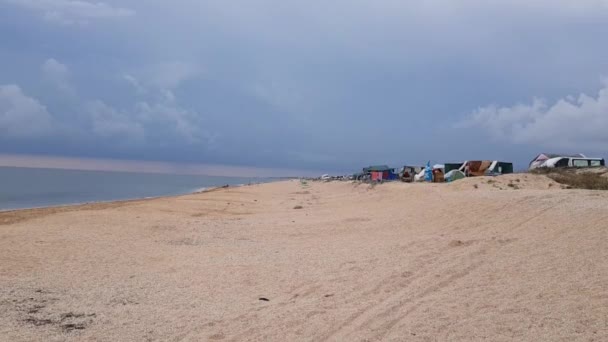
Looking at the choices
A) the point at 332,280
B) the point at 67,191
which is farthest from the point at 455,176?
the point at 67,191

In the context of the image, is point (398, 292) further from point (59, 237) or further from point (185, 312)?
point (59, 237)

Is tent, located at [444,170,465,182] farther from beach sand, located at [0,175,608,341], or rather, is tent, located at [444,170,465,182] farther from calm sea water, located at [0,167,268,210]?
calm sea water, located at [0,167,268,210]

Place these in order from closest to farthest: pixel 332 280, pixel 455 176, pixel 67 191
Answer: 1. pixel 332 280
2. pixel 455 176
3. pixel 67 191

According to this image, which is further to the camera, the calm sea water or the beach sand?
the calm sea water

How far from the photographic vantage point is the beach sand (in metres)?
6.21

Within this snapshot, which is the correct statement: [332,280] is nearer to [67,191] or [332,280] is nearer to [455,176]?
[455,176]

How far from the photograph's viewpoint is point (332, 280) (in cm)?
898

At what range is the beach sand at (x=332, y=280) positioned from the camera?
20.4 ft

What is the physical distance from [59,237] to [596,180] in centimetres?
2203

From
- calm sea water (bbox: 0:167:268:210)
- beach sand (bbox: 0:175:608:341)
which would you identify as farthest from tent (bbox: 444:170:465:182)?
calm sea water (bbox: 0:167:268:210)

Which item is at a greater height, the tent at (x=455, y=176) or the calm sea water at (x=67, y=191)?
the tent at (x=455, y=176)

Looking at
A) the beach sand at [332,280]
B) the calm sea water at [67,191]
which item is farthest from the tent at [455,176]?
the calm sea water at [67,191]

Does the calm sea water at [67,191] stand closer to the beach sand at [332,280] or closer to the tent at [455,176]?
the beach sand at [332,280]

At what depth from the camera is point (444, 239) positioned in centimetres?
1194
